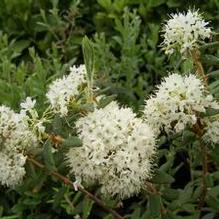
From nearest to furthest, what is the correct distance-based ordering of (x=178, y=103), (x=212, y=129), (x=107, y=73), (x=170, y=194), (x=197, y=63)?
(x=178, y=103), (x=212, y=129), (x=197, y=63), (x=170, y=194), (x=107, y=73)

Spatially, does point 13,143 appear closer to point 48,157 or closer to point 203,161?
point 48,157

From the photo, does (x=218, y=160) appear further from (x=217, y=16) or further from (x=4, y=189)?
(x=217, y=16)

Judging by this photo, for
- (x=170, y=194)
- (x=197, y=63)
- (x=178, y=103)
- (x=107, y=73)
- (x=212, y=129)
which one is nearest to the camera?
(x=178, y=103)

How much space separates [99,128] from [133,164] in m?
0.14

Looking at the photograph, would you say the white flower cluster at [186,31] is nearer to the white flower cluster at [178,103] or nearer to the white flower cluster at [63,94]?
the white flower cluster at [178,103]

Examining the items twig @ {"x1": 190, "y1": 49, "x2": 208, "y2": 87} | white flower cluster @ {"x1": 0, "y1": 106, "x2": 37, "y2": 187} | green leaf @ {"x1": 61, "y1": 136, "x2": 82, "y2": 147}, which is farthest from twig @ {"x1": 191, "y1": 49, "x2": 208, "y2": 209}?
white flower cluster @ {"x1": 0, "y1": 106, "x2": 37, "y2": 187}

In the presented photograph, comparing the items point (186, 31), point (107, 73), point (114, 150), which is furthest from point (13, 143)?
point (107, 73)

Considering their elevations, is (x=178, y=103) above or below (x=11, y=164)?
above

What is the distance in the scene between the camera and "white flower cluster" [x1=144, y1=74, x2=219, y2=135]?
1906 millimetres

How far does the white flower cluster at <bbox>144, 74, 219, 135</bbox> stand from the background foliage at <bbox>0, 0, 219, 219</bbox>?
187 millimetres

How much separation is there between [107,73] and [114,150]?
52.9 inches

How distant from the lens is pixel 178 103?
190 centimetres

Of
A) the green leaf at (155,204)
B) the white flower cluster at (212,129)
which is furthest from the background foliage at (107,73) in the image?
the white flower cluster at (212,129)

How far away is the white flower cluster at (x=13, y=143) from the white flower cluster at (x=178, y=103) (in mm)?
376
